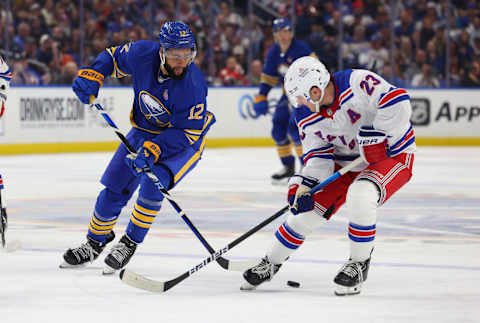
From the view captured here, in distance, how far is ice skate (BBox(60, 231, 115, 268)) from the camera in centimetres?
455

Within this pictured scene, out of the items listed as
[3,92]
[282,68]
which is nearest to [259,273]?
[3,92]

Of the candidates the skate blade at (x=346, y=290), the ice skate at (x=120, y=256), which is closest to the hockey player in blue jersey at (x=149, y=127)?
the ice skate at (x=120, y=256)

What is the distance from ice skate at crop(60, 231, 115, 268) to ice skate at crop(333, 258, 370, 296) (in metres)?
1.27

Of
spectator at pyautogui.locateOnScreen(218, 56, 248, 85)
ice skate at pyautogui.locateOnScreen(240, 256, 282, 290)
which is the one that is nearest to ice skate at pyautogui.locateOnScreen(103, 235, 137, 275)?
ice skate at pyautogui.locateOnScreen(240, 256, 282, 290)

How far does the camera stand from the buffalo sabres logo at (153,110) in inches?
173

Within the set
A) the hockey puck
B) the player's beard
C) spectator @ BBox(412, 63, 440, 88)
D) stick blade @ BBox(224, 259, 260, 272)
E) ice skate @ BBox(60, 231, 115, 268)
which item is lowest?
spectator @ BBox(412, 63, 440, 88)

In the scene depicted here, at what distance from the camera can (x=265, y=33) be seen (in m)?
14.2

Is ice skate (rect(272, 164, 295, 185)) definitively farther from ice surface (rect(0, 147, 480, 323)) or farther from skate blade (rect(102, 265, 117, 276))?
skate blade (rect(102, 265, 117, 276))

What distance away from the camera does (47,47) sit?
39.9 feet

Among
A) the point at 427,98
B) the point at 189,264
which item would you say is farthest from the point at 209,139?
the point at 189,264

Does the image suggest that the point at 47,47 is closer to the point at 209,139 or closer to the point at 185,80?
the point at 209,139

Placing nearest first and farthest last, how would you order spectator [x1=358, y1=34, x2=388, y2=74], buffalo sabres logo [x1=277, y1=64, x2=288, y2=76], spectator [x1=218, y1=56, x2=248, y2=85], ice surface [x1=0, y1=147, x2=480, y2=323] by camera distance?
ice surface [x1=0, y1=147, x2=480, y2=323] < buffalo sabres logo [x1=277, y1=64, x2=288, y2=76] < spectator [x1=218, y1=56, x2=248, y2=85] < spectator [x1=358, y1=34, x2=388, y2=74]

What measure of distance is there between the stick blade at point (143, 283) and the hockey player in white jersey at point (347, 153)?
371mm

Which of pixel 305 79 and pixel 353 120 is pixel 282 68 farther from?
pixel 305 79
